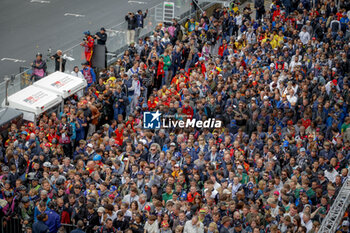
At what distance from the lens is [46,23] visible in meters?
39.1

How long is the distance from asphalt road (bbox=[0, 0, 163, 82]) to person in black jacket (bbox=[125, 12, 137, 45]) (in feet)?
14.0

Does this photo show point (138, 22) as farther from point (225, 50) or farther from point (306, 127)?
point (306, 127)

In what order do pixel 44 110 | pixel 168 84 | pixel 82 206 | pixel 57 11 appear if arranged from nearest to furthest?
pixel 82 206 → pixel 44 110 → pixel 168 84 → pixel 57 11

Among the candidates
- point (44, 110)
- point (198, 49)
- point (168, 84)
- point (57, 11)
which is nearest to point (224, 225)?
point (44, 110)

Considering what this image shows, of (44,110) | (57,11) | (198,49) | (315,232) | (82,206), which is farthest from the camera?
(57,11)

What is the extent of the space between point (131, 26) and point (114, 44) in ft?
5.09

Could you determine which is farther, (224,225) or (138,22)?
(138,22)

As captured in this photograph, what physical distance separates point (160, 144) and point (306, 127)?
4.92 m

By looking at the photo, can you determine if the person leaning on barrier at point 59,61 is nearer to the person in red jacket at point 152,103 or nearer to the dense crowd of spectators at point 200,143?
the dense crowd of spectators at point 200,143

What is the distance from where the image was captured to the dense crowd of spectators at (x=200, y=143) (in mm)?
18281

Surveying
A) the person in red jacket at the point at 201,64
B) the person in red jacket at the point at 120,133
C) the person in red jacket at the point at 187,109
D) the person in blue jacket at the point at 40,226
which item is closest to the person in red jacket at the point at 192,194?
the person in blue jacket at the point at 40,226

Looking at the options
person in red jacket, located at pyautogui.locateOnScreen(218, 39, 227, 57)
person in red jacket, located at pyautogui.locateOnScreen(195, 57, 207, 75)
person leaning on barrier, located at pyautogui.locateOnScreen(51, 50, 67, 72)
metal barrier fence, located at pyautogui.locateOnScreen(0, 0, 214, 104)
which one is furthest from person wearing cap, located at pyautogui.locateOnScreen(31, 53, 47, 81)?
person in red jacket, located at pyautogui.locateOnScreen(218, 39, 227, 57)

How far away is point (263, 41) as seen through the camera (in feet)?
98.1

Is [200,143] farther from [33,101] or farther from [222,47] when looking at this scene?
[222,47]
